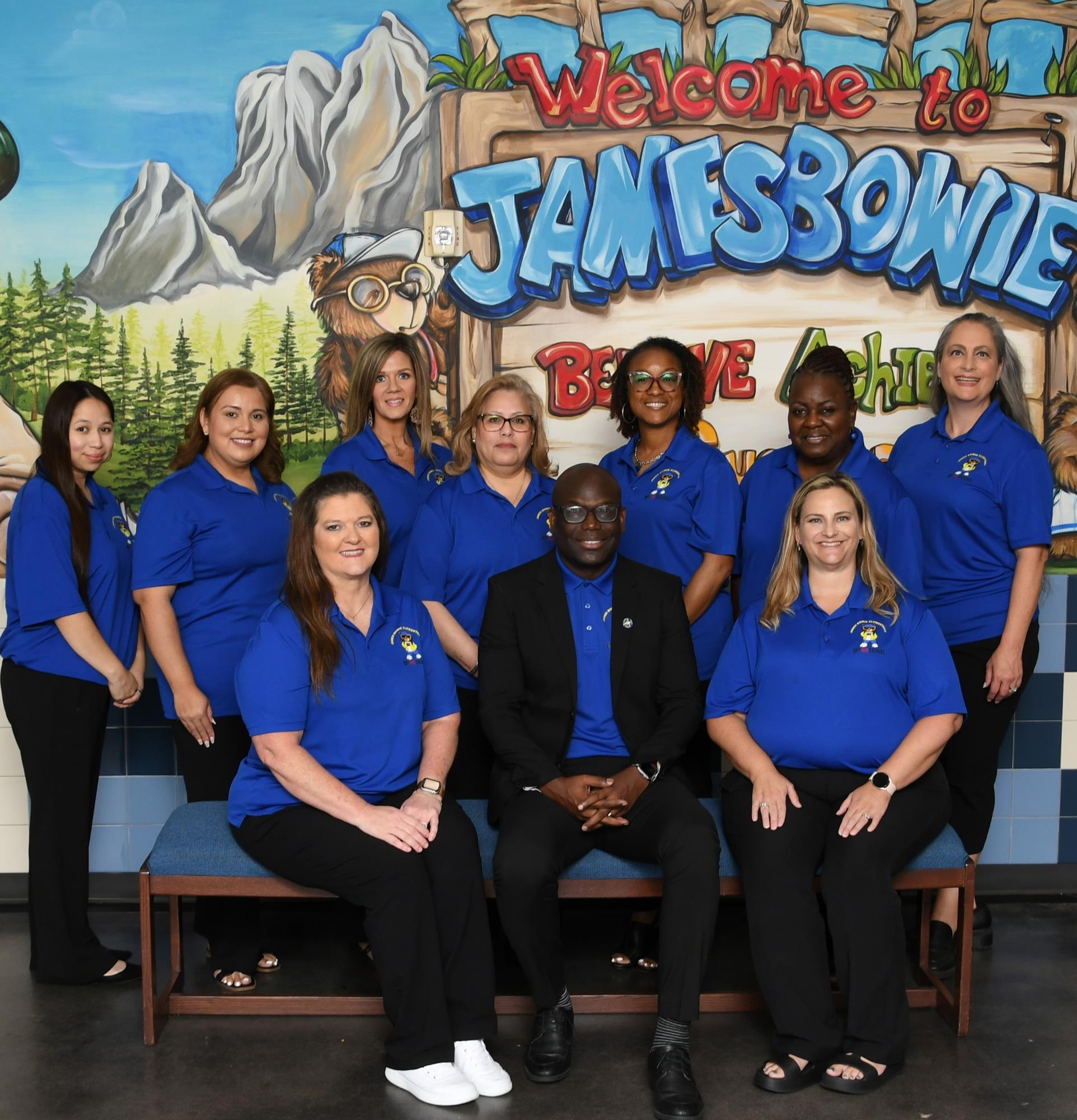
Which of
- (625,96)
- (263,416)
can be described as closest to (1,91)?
(263,416)

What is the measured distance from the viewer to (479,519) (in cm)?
319

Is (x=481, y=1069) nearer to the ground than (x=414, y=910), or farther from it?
nearer to the ground

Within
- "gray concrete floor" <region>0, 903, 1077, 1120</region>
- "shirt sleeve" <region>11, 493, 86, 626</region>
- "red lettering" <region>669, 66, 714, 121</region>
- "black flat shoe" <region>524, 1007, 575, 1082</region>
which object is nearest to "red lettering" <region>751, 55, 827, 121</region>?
"red lettering" <region>669, 66, 714, 121</region>

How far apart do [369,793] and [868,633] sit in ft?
3.96

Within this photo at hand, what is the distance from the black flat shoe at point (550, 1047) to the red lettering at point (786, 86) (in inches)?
108

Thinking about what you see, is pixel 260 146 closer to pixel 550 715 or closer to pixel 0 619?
pixel 0 619

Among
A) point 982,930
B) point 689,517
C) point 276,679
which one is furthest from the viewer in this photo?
point 982,930

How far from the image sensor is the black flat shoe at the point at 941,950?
3.24 m

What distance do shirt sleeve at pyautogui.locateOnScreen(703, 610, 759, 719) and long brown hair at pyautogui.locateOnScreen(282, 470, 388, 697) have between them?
0.89 metres

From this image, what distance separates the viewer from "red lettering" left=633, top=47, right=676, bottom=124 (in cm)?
383

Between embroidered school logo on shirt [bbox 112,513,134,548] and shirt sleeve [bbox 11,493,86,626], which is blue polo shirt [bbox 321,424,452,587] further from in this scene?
shirt sleeve [bbox 11,493,86,626]

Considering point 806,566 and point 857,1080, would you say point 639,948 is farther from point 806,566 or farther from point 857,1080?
point 806,566

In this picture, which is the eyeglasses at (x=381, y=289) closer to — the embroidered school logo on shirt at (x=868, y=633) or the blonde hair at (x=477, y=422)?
the blonde hair at (x=477, y=422)

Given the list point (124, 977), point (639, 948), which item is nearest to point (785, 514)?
point (639, 948)
